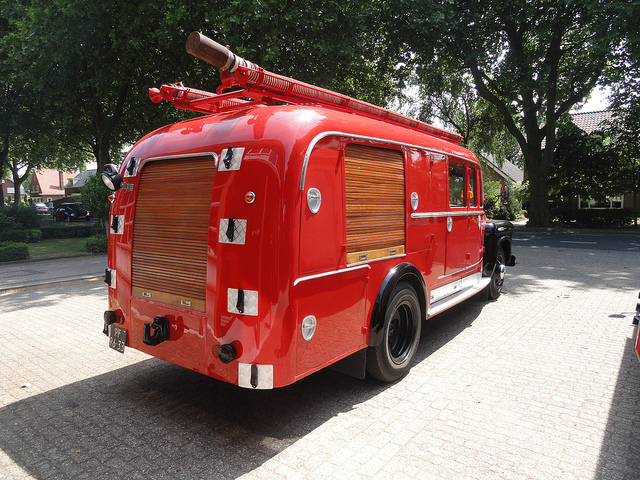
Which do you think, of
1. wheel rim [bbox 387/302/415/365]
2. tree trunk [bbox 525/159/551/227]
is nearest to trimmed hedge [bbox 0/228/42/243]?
wheel rim [bbox 387/302/415/365]

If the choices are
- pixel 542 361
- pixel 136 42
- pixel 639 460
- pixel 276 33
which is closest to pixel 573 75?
pixel 276 33

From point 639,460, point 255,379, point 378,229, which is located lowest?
point 639,460

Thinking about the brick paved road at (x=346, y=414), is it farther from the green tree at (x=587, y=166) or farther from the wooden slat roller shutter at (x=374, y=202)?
the green tree at (x=587, y=166)

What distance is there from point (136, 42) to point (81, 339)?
11.4 m

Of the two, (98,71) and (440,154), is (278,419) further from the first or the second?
(98,71)

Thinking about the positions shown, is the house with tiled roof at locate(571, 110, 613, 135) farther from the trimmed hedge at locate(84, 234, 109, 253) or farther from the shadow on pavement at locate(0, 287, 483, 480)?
the shadow on pavement at locate(0, 287, 483, 480)

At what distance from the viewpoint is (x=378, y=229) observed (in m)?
3.80

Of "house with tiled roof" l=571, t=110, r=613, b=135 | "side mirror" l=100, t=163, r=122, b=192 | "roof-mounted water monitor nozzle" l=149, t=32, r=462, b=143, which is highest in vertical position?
"house with tiled roof" l=571, t=110, r=613, b=135

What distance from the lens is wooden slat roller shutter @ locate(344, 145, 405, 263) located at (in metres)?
A: 3.49

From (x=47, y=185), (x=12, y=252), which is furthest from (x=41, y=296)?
(x=47, y=185)

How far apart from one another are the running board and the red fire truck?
0.25 m

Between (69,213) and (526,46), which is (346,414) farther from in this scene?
(69,213)

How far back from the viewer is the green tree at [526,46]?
50.9 ft

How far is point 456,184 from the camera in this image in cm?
545
